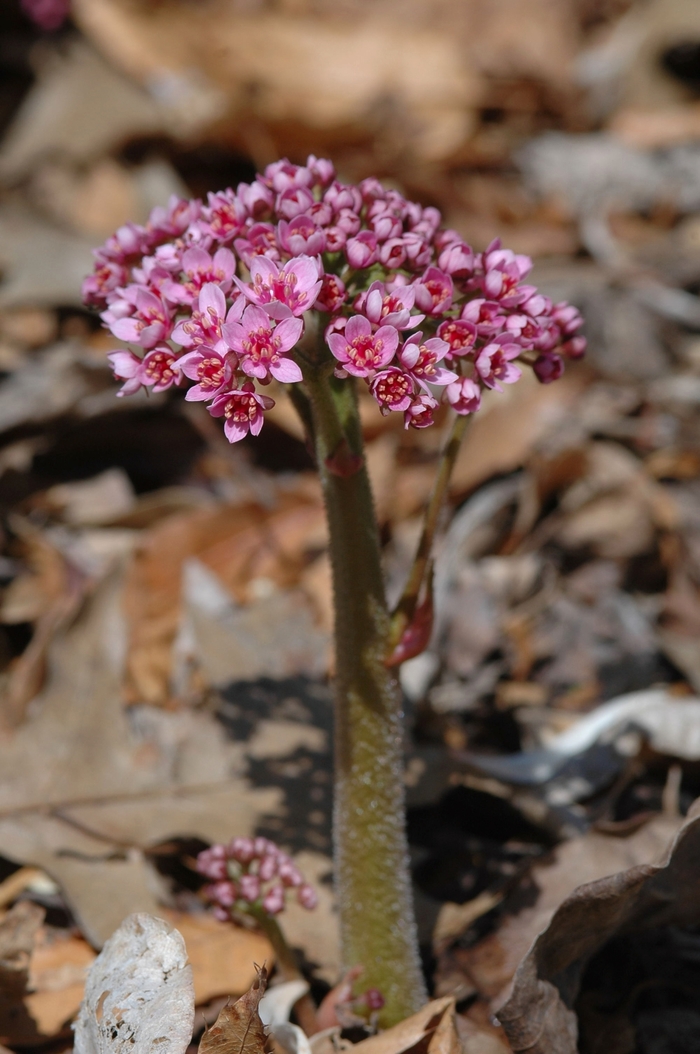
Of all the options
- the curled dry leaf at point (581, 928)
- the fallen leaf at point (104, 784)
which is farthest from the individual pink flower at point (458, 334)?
the fallen leaf at point (104, 784)

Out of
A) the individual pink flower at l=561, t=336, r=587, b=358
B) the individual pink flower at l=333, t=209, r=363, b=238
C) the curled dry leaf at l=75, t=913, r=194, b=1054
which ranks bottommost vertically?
the curled dry leaf at l=75, t=913, r=194, b=1054

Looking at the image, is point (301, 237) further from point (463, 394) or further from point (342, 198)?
point (463, 394)

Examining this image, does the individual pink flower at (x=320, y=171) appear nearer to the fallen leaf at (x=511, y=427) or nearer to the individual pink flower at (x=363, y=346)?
the individual pink flower at (x=363, y=346)

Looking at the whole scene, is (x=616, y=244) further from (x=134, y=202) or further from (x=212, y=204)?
(x=212, y=204)

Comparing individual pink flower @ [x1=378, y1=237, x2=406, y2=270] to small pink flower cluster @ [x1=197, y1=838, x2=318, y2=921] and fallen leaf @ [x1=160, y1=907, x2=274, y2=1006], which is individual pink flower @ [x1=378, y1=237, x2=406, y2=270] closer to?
small pink flower cluster @ [x1=197, y1=838, x2=318, y2=921]

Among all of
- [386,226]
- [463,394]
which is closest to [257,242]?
[386,226]

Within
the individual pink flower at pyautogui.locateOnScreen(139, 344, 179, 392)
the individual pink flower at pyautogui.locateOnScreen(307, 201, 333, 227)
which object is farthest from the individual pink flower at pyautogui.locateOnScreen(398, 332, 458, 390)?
the individual pink flower at pyautogui.locateOnScreen(139, 344, 179, 392)

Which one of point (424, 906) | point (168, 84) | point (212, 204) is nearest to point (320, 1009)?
point (424, 906)
